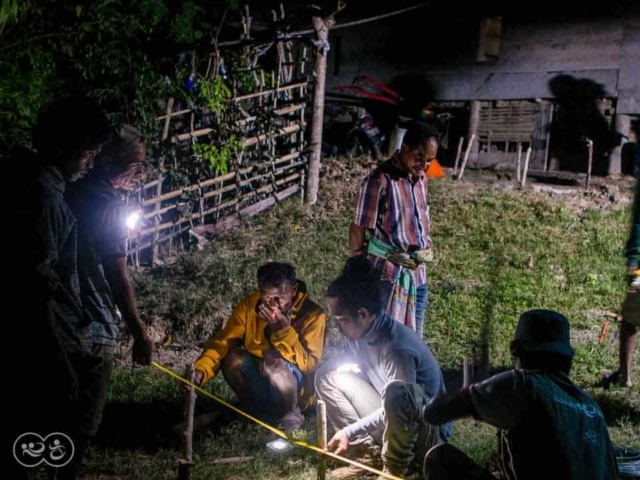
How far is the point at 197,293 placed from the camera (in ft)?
25.2

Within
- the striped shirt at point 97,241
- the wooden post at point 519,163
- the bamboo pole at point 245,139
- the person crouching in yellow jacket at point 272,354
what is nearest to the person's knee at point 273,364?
the person crouching in yellow jacket at point 272,354

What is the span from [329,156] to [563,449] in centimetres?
1126

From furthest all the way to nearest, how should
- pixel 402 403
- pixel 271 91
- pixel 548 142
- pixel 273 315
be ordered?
pixel 548 142, pixel 271 91, pixel 273 315, pixel 402 403

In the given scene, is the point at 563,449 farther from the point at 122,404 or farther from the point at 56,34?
the point at 56,34

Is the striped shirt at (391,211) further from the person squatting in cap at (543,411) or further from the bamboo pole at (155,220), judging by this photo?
the bamboo pole at (155,220)

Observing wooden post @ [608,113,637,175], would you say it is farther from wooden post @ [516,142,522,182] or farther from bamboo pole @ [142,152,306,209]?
bamboo pole @ [142,152,306,209]

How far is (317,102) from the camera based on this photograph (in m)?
10.8

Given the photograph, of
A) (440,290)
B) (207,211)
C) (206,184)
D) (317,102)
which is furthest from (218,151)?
(440,290)

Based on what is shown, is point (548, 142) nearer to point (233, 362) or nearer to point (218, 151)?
point (218, 151)

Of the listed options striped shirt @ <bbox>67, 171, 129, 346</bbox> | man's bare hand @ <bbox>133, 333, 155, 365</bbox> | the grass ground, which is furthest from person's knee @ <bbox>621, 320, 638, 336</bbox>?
striped shirt @ <bbox>67, 171, 129, 346</bbox>

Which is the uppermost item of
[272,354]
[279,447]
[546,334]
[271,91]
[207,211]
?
[271,91]

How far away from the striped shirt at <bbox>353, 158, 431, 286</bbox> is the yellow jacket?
1.95 feet

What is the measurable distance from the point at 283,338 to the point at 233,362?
41 centimetres

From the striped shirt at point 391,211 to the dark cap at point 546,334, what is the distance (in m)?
2.07
